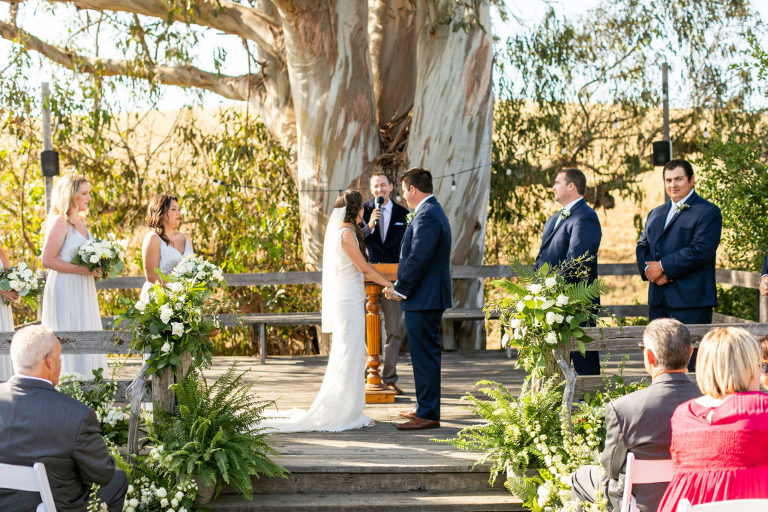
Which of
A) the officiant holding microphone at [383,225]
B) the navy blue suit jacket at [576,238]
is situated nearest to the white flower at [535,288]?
the navy blue suit jacket at [576,238]

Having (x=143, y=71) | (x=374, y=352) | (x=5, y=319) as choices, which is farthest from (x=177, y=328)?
(x=143, y=71)

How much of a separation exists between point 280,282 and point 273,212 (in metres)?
2.18

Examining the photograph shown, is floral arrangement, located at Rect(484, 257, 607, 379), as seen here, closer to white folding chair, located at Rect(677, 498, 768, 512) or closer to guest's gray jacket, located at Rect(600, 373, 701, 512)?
guest's gray jacket, located at Rect(600, 373, 701, 512)

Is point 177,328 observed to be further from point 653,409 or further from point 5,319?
point 653,409

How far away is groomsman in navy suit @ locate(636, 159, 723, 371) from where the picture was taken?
5.93 metres

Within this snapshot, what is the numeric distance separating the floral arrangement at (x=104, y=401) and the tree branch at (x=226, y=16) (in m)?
6.20

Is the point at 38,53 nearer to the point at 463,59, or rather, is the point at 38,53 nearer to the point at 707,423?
the point at 463,59

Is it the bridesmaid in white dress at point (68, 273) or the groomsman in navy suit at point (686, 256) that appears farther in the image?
the bridesmaid in white dress at point (68, 273)

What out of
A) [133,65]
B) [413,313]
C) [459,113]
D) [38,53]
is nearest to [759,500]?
[413,313]

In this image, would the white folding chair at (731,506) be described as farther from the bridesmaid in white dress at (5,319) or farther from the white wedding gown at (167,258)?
the bridesmaid in white dress at (5,319)

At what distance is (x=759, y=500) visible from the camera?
109 inches

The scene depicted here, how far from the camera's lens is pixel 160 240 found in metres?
6.56

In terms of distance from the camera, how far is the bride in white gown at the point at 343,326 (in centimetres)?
624

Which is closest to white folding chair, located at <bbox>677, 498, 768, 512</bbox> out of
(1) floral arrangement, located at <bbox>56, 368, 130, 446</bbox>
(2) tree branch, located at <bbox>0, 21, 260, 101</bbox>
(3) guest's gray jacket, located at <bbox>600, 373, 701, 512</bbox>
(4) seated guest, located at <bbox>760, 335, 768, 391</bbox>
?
(3) guest's gray jacket, located at <bbox>600, 373, 701, 512</bbox>
